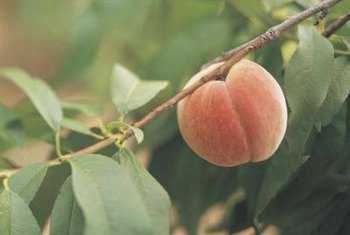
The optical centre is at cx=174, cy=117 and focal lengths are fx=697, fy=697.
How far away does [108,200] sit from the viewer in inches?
19.6

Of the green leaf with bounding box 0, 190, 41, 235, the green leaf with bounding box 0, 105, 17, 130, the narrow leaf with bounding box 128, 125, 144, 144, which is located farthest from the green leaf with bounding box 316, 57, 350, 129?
the green leaf with bounding box 0, 105, 17, 130

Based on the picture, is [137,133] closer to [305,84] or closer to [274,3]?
[305,84]

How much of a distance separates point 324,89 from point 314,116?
0.08 feet

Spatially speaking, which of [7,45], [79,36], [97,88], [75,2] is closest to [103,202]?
[79,36]

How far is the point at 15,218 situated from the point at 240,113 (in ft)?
0.64

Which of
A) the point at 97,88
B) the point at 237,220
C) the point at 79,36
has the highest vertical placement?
the point at 79,36

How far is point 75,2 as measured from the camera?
1.35 meters

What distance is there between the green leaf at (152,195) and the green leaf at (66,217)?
0.05m

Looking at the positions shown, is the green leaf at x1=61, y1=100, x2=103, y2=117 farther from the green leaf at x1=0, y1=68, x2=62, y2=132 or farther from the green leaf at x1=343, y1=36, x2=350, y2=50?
the green leaf at x1=343, y1=36, x2=350, y2=50

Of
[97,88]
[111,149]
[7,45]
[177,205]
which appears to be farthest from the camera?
[7,45]

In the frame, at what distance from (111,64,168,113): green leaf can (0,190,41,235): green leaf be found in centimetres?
16

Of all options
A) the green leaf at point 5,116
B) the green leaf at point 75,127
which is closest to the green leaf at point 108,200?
the green leaf at point 75,127

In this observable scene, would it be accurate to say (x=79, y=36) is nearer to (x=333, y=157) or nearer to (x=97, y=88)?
(x=97, y=88)

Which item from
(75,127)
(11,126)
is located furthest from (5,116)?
(75,127)
